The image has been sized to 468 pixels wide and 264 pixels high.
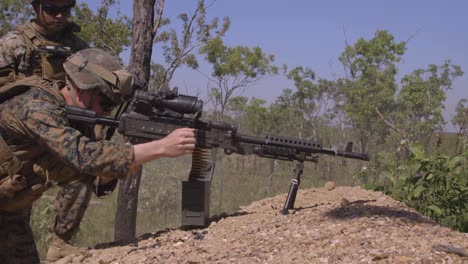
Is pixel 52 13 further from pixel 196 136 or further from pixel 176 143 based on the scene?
pixel 176 143

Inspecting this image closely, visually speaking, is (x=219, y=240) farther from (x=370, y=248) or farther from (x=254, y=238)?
(x=370, y=248)

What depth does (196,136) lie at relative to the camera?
365 cm

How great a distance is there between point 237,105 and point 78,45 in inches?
959

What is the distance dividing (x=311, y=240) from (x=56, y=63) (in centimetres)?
231

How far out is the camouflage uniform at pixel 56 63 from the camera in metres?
3.74

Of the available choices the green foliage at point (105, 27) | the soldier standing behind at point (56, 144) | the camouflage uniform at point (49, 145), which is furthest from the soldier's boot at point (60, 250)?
the green foliage at point (105, 27)

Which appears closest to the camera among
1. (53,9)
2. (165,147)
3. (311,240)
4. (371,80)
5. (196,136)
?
(165,147)

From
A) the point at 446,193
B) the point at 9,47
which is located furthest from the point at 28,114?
the point at 446,193

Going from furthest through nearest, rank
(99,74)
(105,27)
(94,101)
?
(105,27) → (94,101) → (99,74)

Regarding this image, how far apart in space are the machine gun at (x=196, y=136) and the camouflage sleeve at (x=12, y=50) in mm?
927

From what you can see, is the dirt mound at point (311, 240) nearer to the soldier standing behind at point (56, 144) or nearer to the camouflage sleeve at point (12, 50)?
the soldier standing behind at point (56, 144)

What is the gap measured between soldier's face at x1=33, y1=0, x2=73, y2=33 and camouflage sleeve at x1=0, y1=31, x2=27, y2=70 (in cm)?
23

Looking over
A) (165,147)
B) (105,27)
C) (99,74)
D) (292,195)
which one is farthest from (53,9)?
(105,27)

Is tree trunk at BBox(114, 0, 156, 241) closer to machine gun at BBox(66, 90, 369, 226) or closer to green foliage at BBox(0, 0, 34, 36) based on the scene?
machine gun at BBox(66, 90, 369, 226)
